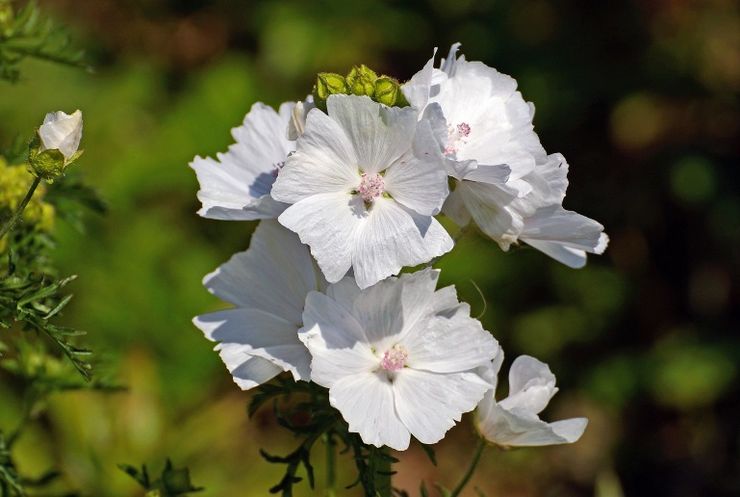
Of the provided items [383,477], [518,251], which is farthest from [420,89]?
[518,251]

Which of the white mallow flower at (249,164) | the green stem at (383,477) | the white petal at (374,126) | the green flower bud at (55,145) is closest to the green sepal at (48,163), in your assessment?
the green flower bud at (55,145)

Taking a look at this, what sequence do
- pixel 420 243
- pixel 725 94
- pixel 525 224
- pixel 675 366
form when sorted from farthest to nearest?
1. pixel 725 94
2. pixel 675 366
3. pixel 525 224
4. pixel 420 243

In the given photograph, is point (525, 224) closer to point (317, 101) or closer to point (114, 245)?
point (317, 101)

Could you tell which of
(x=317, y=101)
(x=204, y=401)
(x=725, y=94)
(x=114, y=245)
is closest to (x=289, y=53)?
(x=114, y=245)

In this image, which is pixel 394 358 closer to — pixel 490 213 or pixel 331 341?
pixel 331 341

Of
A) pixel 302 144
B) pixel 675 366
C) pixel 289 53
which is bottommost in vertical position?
pixel 675 366

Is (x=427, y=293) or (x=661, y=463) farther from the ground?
(x=427, y=293)

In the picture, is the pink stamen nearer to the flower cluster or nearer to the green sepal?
the flower cluster
